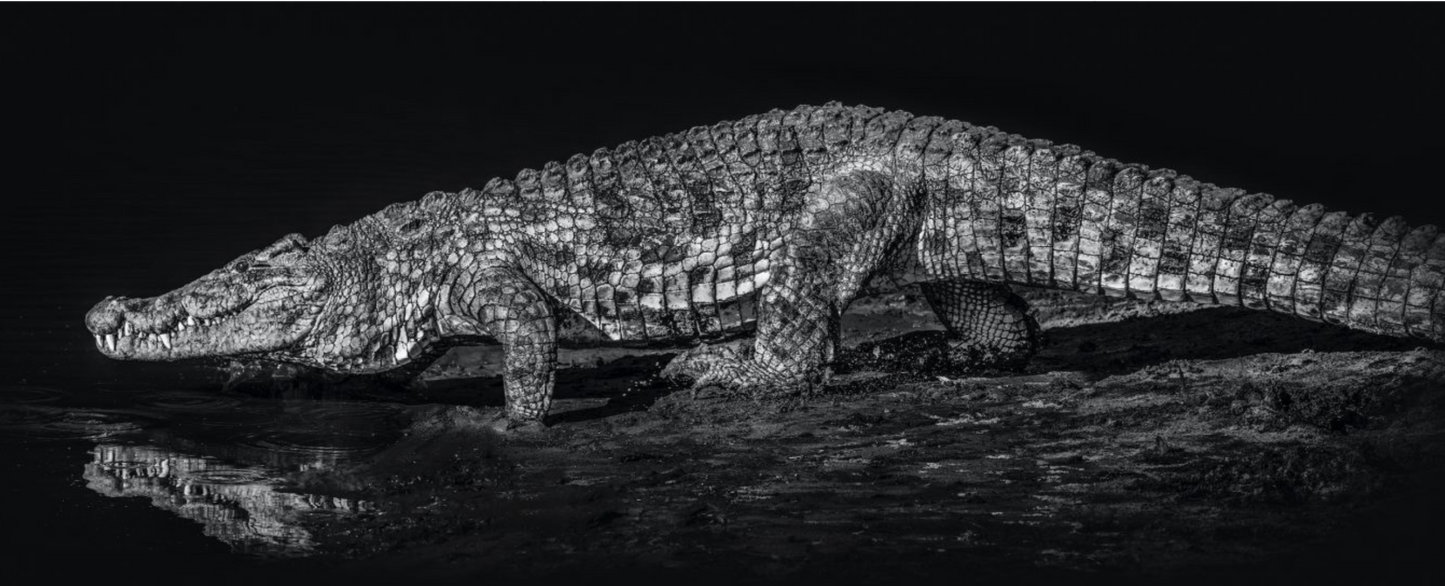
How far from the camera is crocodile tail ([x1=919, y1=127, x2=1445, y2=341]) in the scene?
9.00 m

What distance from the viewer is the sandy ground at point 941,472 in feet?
23.7

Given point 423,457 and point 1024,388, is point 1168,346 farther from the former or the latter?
point 423,457

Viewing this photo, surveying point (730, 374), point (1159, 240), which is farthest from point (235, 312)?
point (1159, 240)

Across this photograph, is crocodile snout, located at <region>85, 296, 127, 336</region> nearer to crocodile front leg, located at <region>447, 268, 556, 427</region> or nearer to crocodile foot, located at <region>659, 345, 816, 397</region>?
crocodile front leg, located at <region>447, 268, 556, 427</region>

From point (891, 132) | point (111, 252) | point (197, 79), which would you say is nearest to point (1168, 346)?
point (891, 132)

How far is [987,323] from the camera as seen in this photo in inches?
416

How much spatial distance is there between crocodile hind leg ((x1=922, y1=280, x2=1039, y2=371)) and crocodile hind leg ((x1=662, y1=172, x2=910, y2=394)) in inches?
33.6

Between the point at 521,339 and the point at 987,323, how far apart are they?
304 cm

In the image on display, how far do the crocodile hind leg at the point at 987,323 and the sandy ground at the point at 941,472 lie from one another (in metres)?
0.20

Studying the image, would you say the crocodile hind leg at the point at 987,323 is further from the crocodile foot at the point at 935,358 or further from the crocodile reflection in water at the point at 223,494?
the crocodile reflection in water at the point at 223,494

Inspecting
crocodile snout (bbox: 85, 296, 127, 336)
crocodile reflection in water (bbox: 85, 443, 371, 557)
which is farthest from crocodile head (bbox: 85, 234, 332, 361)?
crocodile reflection in water (bbox: 85, 443, 371, 557)

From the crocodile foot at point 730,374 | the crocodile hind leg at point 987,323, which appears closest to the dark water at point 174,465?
the crocodile foot at point 730,374

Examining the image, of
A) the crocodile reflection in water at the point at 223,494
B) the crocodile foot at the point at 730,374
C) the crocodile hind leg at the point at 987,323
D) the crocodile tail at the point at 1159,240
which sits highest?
the crocodile tail at the point at 1159,240

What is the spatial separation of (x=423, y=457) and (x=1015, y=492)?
3.25 metres
